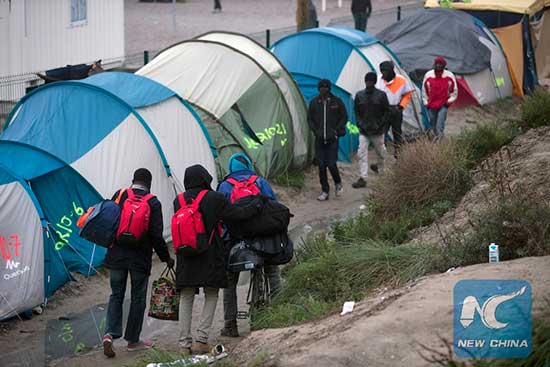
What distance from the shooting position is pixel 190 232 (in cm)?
832

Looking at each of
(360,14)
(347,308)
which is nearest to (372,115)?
(347,308)

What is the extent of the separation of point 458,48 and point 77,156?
11.3m

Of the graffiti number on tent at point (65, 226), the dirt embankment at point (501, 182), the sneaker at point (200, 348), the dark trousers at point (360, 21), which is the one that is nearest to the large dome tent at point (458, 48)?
the dark trousers at point (360, 21)

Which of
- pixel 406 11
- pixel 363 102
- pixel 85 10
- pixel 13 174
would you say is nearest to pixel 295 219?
pixel 363 102

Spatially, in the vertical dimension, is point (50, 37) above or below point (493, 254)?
above

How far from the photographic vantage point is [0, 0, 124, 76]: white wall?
17828 mm

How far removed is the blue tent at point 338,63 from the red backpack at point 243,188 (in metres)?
7.96

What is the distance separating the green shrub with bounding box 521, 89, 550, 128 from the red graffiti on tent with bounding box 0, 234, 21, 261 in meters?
7.11

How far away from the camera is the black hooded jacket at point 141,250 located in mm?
8875

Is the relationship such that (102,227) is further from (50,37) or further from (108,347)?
(50,37)

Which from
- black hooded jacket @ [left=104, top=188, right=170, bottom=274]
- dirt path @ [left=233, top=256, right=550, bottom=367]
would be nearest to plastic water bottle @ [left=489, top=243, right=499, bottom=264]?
dirt path @ [left=233, top=256, right=550, bottom=367]

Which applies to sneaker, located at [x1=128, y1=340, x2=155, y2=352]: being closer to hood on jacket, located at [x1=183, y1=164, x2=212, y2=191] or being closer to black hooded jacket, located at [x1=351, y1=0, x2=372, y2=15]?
hood on jacket, located at [x1=183, y1=164, x2=212, y2=191]

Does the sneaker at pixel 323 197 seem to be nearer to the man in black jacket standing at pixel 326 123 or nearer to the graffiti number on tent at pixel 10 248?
the man in black jacket standing at pixel 326 123

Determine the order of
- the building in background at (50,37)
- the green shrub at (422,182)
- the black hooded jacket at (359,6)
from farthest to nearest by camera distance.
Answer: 1. the black hooded jacket at (359,6)
2. the building in background at (50,37)
3. the green shrub at (422,182)
